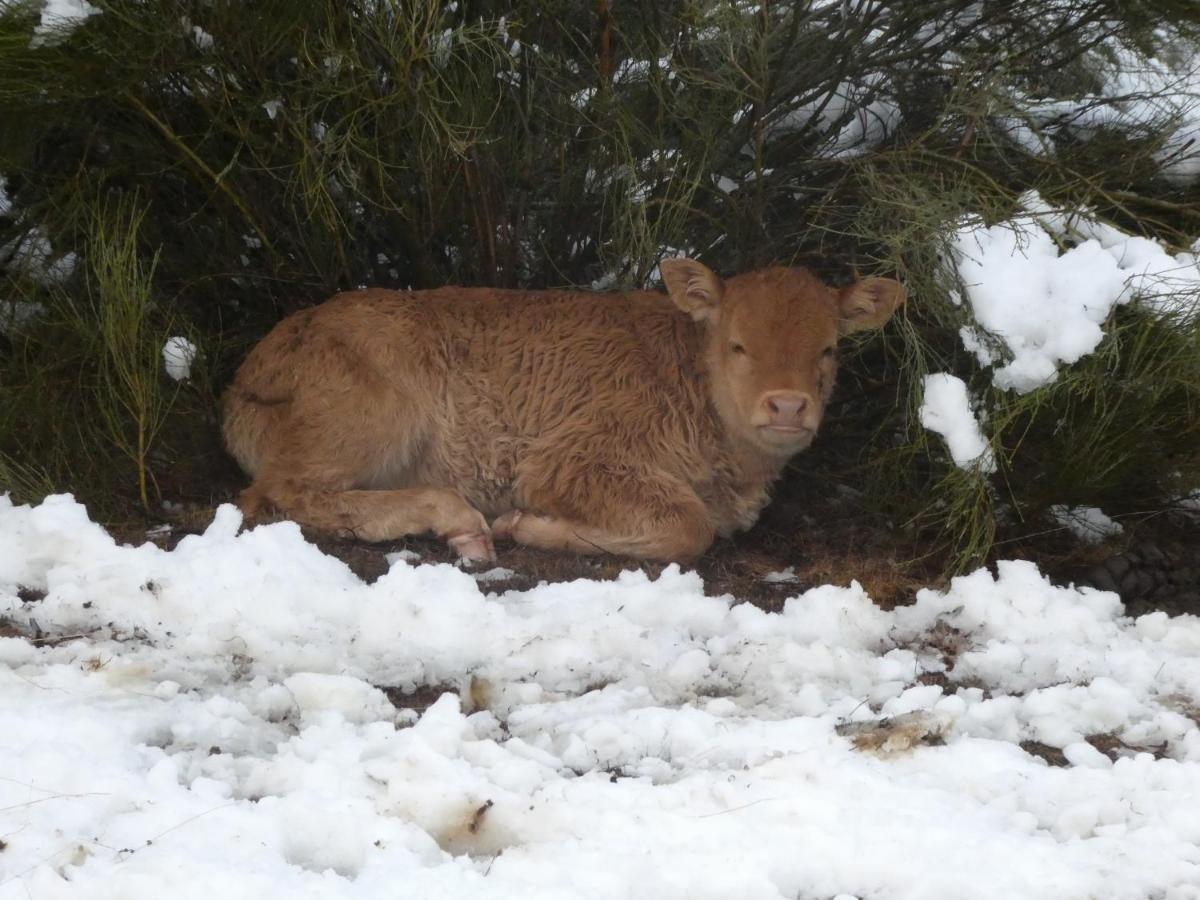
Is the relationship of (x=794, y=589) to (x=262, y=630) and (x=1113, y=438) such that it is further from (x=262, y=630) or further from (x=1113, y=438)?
(x=262, y=630)

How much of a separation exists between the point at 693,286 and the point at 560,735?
2882 mm

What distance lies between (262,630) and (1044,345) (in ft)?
10.2

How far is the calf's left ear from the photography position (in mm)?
5316

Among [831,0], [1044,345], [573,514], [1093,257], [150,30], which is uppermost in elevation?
[831,0]

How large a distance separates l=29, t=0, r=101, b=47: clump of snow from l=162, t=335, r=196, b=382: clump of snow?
53.2 inches

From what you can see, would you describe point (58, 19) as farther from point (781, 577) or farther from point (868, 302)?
point (781, 577)

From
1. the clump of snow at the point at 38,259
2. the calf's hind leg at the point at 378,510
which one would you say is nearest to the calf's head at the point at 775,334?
the calf's hind leg at the point at 378,510

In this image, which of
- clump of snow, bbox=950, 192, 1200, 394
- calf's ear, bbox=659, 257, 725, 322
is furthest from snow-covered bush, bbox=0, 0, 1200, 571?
calf's ear, bbox=659, 257, 725, 322

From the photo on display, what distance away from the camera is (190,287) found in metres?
6.08

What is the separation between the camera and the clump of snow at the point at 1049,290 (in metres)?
4.66

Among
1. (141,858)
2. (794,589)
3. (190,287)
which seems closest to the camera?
(141,858)

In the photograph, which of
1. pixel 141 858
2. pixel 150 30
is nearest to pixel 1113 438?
pixel 141 858

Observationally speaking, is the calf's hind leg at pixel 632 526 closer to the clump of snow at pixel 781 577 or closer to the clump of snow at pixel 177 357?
the clump of snow at pixel 781 577

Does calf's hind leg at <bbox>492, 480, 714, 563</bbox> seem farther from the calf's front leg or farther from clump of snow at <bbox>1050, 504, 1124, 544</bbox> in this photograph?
clump of snow at <bbox>1050, 504, 1124, 544</bbox>
